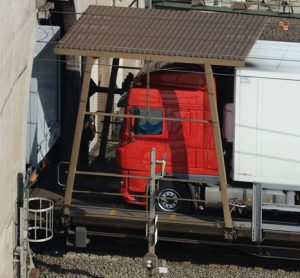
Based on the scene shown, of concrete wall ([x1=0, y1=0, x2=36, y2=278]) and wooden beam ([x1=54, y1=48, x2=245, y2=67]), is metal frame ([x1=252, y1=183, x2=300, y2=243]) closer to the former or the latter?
wooden beam ([x1=54, y1=48, x2=245, y2=67])

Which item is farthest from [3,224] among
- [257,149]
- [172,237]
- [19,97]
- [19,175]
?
[257,149]

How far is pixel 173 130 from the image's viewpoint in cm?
1561

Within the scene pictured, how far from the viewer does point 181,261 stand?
51.9 feet

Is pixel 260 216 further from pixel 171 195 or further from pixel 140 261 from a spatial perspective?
pixel 140 261

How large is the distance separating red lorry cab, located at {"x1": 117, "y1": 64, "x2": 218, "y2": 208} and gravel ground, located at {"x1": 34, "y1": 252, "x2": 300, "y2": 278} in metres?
1.31

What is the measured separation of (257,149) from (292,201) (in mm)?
1163

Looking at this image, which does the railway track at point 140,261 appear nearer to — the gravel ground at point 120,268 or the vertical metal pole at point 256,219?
the gravel ground at point 120,268

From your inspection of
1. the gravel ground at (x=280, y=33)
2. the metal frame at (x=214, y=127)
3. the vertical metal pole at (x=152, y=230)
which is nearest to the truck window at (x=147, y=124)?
the metal frame at (x=214, y=127)

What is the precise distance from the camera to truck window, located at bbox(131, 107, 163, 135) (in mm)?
15570

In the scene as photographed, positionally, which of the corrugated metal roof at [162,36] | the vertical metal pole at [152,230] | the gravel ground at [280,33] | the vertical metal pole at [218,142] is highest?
the gravel ground at [280,33]

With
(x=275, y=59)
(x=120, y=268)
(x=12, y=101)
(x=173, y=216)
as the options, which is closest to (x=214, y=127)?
(x=173, y=216)

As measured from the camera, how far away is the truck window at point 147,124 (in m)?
15.6

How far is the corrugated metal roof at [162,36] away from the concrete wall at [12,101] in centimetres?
72

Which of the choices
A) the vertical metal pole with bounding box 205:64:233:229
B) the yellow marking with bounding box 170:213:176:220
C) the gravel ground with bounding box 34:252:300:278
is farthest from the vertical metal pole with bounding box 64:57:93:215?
the vertical metal pole with bounding box 205:64:233:229
